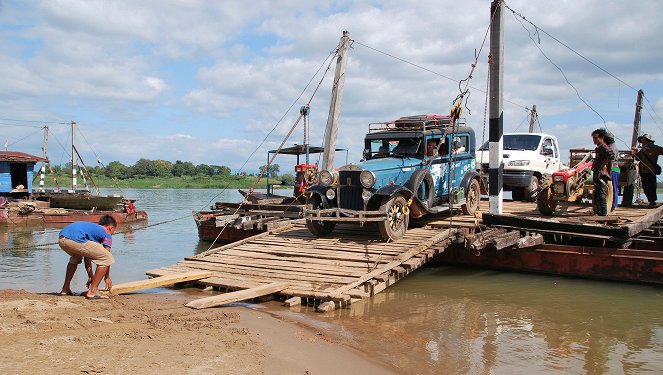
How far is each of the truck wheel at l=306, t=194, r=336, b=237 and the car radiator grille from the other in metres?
0.61

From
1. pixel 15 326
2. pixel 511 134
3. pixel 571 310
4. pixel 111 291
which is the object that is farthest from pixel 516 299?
pixel 511 134

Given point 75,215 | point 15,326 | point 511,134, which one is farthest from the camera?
point 75,215

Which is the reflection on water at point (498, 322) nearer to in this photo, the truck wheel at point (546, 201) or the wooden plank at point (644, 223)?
the wooden plank at point (644, 223)

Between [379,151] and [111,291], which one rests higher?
[379,151]

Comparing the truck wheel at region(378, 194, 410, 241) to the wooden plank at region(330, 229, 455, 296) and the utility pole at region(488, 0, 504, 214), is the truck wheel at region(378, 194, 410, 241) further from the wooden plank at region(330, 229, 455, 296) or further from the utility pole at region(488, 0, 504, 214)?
the utility pole at region(488, 0, 504, 214)

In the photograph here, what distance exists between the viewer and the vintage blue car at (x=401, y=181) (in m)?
10.8

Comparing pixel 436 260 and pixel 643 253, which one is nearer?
pixel 643 253

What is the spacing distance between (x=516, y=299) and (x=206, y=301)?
547cm

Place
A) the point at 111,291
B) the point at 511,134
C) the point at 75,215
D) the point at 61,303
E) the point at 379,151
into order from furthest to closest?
1. the point at 75,215
2. the point at 511,134
3. the point at 379,151
4. the point at 111,291
5. the point at 61,303

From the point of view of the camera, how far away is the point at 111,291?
26.0 feet

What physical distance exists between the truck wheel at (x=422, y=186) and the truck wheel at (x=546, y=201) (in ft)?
9.02

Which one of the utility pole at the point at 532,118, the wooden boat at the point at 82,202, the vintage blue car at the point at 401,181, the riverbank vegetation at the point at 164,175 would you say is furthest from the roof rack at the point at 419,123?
the riverbank vegetation at the point at 164,175

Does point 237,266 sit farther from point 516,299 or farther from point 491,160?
point 491,160

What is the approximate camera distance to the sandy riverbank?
4770 mm
